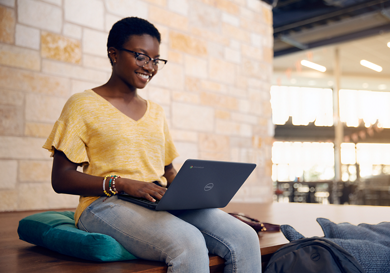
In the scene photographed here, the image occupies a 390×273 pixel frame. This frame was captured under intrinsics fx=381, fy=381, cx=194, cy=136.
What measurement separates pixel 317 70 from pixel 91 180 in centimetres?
1109

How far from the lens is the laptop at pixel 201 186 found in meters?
1.14

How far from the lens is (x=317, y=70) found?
1141cm

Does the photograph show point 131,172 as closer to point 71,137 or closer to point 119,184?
point 119,184

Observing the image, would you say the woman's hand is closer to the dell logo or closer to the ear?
the dell logo

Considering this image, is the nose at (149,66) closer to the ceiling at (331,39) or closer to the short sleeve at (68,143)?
the short sleeve at (68,143)

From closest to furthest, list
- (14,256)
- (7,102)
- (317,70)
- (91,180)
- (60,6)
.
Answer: (91,180) < (14,256) < (7,102) < (60,6) < (317,70)

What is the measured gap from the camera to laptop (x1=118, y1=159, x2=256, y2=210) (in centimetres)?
114

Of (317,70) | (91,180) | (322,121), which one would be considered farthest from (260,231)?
(322,121)

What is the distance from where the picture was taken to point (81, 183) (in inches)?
50.7

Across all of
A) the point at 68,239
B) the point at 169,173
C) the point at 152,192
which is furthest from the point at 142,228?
the point at 169,173

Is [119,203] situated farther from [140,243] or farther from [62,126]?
[62,126]

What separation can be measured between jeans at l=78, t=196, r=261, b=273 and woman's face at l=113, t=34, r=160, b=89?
0.48 meters

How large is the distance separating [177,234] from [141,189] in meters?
0.19

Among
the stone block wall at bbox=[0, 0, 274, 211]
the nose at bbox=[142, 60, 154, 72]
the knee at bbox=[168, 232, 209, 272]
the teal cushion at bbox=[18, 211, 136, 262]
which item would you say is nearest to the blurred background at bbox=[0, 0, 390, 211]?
the stone block wall at bbox=[0, 0, 274, 211]
